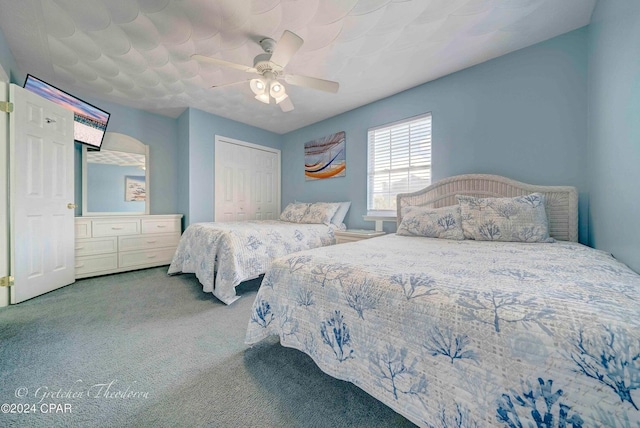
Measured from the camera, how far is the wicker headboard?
2.02 m

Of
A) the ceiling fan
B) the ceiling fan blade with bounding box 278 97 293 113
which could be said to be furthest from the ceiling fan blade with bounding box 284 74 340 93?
the ceiling fan blade with bounding box 278 97 293 113

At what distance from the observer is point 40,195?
7.91 ft

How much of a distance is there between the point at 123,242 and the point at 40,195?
1082 millimetres

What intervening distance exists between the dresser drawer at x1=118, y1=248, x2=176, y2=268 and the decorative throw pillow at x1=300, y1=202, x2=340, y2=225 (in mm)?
2226

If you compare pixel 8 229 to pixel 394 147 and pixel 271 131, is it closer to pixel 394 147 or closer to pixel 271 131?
pixel 271 131

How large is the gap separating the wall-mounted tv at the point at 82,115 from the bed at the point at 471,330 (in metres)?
3.52

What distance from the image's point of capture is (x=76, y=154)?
3260mm

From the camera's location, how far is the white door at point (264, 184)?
14.8ft

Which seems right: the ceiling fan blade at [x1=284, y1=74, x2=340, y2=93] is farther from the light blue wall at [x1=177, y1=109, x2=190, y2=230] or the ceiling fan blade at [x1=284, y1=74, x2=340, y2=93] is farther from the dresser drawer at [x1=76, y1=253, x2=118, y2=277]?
the dresser drawer at [x1=76, y1=253, x2=118, y2=277]

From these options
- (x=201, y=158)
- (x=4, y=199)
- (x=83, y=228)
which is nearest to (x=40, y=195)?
(x=4, y=199)

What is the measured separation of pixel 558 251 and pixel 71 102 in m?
5.09

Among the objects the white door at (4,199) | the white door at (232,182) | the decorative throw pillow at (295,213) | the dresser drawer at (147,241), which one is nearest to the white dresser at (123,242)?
the dresser drawer at (147,241)

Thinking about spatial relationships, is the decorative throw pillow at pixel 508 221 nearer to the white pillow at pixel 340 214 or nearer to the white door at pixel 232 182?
the white pillow at pixel 340 214

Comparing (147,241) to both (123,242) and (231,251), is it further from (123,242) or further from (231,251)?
(231,251)
